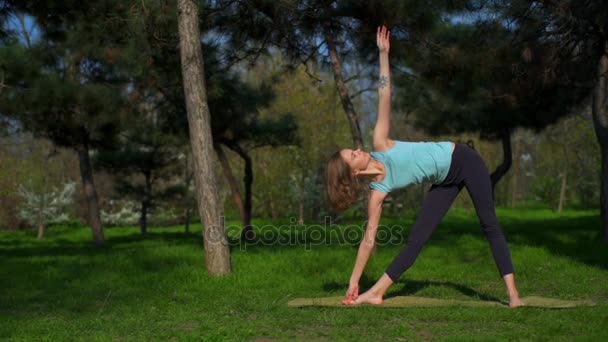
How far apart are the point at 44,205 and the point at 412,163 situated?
1738cm

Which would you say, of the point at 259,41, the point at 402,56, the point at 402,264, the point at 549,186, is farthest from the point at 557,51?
the point at 549,186

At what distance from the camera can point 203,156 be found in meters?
6.91

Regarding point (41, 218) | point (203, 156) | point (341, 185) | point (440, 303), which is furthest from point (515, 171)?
point (341, 185)

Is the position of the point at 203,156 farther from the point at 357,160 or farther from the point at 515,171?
the point at 515,171

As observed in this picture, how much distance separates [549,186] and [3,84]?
21.5 metres

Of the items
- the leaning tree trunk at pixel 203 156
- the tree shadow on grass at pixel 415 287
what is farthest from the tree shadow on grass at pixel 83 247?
the tree shadow on grass at pixel 415 287

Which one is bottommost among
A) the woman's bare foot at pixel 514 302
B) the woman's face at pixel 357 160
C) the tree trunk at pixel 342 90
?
the woman's bare foot at pixel 514 302

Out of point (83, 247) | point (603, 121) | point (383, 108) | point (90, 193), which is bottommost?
point (83, 247)

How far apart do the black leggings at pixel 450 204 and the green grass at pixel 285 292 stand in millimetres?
356

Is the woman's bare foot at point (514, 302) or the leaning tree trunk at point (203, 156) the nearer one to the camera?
the woman's bare foot at point (514, 302)

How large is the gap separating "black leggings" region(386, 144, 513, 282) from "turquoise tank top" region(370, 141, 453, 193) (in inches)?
3.7

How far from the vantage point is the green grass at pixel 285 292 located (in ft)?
12.8

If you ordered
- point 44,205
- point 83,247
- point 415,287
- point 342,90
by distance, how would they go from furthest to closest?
point 44,205 < point 83,247 < point 342,90 < point 415,287

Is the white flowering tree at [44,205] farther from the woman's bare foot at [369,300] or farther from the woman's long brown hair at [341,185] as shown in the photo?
the woman's long brown hair at [341,185]
